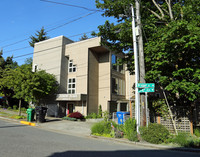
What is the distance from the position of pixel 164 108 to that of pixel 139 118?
2.02 meters

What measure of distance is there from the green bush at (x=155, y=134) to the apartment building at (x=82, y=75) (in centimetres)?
1161

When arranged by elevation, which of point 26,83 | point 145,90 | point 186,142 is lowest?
point 186,142

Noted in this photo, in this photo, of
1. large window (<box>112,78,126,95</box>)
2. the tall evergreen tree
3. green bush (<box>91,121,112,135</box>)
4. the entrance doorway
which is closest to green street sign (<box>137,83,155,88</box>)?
the tall evergreen tree

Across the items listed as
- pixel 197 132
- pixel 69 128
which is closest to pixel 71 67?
pixel 69 128

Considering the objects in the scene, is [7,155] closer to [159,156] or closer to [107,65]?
[159,156]

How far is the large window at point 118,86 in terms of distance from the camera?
2255 centimetres

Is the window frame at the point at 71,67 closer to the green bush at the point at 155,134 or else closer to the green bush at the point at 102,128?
the green bush at the point at 102,128

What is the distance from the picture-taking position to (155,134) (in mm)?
8109

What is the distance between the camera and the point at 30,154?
5.28 meters

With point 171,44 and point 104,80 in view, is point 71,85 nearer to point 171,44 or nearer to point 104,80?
point 104,80

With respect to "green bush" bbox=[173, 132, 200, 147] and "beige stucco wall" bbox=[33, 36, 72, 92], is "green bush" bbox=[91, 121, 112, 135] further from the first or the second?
"beige stucco wall" bbox=[33, 36, 72, 92]

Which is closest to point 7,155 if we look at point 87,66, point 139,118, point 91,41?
point 139,118

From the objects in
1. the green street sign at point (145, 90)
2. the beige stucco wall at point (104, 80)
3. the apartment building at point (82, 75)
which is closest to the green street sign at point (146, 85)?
the green street sign at point (145, 90)

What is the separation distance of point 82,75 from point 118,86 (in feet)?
19.6
